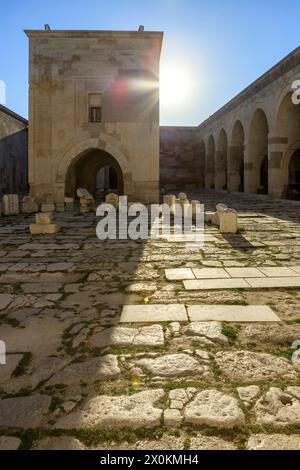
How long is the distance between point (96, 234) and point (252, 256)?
350 centimetres

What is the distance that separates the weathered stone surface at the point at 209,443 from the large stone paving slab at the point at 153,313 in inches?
56.5

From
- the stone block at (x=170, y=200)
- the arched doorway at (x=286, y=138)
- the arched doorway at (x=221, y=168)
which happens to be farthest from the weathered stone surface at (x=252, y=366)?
the arched doorway at (x=221, y=168)

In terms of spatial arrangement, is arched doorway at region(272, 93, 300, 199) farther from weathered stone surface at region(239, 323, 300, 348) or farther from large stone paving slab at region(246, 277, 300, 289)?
weathered stone surface at region(239, 323, 300, 348)

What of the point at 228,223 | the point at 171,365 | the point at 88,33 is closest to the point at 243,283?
the point at 171,365

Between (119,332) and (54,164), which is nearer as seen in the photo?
(119,332)

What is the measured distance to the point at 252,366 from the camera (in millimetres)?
2359

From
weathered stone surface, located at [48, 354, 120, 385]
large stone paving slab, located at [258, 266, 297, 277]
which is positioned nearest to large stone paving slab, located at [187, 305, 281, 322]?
weathered stone surface, located at [48, 354, 120, 385]

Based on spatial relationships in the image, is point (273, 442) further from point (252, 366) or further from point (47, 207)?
point (47, 207)

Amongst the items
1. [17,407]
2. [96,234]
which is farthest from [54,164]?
[17,407]

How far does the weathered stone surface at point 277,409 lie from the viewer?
1.83 m

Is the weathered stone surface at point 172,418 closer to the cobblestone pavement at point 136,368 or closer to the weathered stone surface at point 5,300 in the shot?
the cobblestone pavement at point 136,368

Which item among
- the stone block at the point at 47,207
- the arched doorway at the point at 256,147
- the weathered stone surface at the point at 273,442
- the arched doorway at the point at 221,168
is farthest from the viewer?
the arched doorway at the point at 221,168

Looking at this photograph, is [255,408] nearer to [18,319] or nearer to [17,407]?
[17,407]

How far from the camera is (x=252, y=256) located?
5660mm
